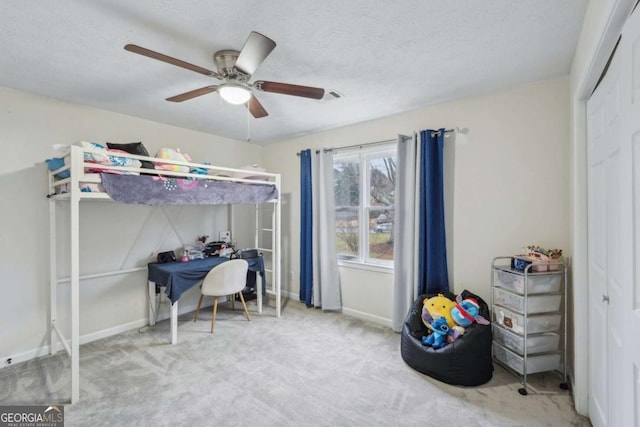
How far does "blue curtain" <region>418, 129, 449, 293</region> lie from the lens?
279 cm

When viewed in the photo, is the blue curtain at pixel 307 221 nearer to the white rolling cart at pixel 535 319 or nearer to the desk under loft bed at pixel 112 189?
the desk under loft bed at pixel 112 189

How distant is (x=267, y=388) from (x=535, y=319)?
2081mm

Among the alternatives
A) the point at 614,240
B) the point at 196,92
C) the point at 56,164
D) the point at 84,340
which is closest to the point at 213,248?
the point at 84,340

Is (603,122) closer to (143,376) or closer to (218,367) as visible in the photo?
(218,367)

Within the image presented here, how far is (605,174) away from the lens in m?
1.48

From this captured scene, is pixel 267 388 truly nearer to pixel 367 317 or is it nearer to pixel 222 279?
pixel 222 279

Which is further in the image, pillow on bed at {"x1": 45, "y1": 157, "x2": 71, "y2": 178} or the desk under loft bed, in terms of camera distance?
pillow on bed at {"x1": 45, "y1": 157, "x2": 71, "y2": 178}

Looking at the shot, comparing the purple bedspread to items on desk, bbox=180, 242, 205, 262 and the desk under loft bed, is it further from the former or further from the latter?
items on desk, bbox=180, 242, 205, 262

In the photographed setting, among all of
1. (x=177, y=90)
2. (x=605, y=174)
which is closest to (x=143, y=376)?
(x=177, y=90)

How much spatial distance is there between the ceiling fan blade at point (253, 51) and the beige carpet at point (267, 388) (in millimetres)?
2204

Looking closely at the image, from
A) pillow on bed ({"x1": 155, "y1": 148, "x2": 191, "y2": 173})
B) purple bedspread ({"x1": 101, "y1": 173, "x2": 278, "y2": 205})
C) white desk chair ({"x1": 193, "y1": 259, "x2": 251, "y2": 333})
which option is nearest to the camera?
purple bedspread ({"x1": 101, "y1": 173, "x2": 278, "y2": 205})

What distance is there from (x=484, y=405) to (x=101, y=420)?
2.52 meters

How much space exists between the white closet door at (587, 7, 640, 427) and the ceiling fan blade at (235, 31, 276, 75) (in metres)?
1.47

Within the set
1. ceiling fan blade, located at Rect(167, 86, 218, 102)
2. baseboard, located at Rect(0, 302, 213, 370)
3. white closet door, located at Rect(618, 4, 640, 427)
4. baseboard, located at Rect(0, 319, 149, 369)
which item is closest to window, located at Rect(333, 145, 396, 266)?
ceiling fan blade, located at Rect(167, 86, 218, 102)
